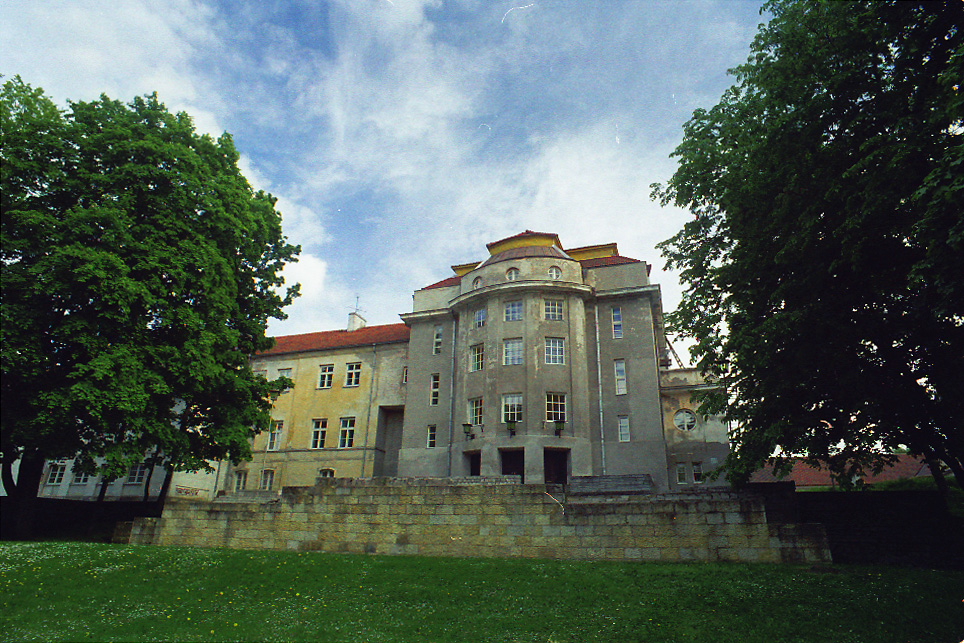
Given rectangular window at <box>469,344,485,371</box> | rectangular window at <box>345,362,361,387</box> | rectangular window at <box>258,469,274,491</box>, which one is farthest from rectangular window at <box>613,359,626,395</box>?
rectangular window at <box>258,469,274,491</box>

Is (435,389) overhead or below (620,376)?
below

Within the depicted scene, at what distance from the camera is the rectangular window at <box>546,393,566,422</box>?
31.0 m

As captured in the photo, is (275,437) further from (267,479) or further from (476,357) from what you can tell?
(476,357)

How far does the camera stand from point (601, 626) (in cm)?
1113

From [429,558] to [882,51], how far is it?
1768 centimetres

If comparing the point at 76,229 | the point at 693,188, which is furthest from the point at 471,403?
the point at 76,229

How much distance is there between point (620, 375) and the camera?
32.6m

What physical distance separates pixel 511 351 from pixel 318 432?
16.2 m

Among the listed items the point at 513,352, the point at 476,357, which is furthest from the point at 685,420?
the point at 476,357

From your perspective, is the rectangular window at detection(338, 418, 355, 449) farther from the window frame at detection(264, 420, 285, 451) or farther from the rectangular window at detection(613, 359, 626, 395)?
the rectangular window at detection(613, 359, 626, 395)

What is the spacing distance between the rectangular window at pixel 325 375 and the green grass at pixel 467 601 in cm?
2439

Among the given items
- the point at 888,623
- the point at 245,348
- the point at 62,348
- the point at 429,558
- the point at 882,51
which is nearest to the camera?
the point at 888,623

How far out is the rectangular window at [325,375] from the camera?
4156 centimetres

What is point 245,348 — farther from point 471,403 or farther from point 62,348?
point 471,403
